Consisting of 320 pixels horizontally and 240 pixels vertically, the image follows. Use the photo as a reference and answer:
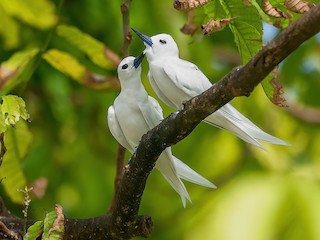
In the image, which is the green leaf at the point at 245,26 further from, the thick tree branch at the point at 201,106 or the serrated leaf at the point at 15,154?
the serrated leaf at the point at 15,154

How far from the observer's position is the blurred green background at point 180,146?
3465mm

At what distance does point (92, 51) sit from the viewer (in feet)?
10.8

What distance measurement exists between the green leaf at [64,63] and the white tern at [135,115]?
54 centimetres

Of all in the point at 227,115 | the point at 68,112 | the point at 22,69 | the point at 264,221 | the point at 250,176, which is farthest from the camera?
the point at 68,112

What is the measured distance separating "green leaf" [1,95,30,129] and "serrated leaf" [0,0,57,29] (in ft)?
4.41

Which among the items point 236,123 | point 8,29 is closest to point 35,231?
point 236,123

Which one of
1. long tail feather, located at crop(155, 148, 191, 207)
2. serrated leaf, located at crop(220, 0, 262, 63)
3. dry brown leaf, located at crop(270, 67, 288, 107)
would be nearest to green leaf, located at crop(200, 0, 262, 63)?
serrated leaf, located at crop(220, 0, 262, 63)

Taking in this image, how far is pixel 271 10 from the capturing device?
2.17 m

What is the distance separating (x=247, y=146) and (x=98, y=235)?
6.37 feet

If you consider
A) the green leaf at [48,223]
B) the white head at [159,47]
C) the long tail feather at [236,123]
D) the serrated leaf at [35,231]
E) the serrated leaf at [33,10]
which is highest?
the white head at [159,47]

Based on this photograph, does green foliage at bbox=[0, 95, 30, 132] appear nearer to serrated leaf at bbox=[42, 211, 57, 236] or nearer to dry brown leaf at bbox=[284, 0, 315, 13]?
serrated leaf at bbox=[42, 211, 57, 236]

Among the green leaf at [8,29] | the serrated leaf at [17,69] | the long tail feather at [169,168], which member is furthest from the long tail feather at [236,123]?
the green leaf at [8,29]

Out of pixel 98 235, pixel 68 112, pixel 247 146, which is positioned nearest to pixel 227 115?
pixel 98 235

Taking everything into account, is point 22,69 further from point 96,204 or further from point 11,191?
point 96,204
